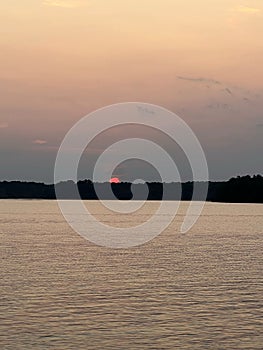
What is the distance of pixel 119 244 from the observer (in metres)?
103

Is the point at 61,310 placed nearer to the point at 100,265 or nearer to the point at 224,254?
the point at 100,265

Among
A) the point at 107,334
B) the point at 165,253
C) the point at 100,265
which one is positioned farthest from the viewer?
the point at 165,253

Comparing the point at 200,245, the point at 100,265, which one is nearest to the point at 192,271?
the point at 100,265

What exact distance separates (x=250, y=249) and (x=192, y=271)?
2945 cm

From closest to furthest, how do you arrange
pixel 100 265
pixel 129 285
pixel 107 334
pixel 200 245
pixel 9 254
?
pixel 107 334 < pixel 129 285 < pixel 100 265 < pixel 9 254 < pixel 200 245

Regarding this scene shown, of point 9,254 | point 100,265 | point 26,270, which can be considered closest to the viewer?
point 26,270

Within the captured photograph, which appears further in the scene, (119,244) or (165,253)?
(119,244)

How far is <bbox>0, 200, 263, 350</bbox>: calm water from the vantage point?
36531mm

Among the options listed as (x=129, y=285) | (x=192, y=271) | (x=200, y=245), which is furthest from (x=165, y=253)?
(x=129, y=285)

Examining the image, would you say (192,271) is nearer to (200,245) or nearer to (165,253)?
(165,253)

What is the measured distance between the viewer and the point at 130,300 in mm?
47781

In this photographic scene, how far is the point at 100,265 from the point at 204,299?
24107 millimetres

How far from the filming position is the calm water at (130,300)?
36531mm

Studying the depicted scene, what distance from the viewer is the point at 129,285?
182 ft
